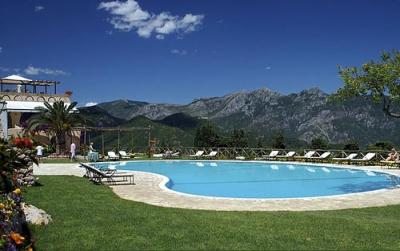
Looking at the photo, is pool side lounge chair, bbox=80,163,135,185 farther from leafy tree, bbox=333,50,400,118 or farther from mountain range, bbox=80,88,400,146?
mountain range, bbox=80,88,400,146

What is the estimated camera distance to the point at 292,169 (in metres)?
23.5

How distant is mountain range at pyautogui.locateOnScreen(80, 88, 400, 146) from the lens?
131 m

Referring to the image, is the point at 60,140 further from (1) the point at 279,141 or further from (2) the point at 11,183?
(2) the point at 11,183

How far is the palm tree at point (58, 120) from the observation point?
101ft

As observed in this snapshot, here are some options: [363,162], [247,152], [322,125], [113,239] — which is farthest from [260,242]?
[322,125]

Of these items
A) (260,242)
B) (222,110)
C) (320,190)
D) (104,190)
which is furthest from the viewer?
(222,110)

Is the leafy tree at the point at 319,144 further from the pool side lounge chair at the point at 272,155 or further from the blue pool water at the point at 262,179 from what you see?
the blue pool water at the point at 262,179

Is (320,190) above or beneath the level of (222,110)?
beneath

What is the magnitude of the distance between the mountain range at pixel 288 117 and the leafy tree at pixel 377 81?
82.5m

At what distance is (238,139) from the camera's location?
35.5m

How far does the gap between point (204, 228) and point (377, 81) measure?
9.15 m

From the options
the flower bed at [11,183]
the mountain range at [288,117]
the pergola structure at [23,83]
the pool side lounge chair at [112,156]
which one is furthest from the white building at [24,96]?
the mountain range at [288,117]

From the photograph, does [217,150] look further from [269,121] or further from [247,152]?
[269,121]

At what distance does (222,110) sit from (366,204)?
6839 inches
